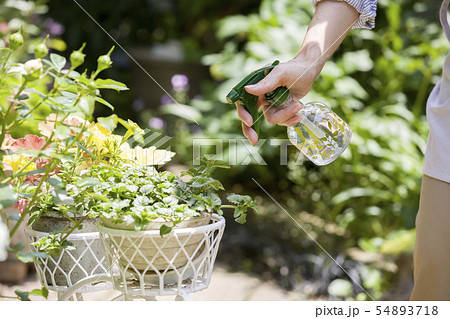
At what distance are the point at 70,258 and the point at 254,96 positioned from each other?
0.45 meters

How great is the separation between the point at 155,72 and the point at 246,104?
146 inches

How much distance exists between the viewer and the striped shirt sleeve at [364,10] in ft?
3.65

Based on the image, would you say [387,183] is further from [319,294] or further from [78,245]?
[78,245]

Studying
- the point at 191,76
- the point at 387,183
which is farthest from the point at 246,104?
the point at 191,76

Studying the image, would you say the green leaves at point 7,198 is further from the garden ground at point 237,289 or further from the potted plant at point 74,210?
the garden ground at point 237,289

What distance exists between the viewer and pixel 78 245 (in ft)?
3.02

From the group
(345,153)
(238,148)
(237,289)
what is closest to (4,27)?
(238,148)

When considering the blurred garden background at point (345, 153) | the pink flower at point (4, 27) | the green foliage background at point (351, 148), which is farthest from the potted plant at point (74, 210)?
the pink flower at point (4, 27)

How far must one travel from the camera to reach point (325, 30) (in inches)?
43.9

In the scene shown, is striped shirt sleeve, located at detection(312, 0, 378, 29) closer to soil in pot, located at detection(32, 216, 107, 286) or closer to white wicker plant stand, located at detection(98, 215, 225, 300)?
white wicker plant stand, located at detection(98, 215, 225, 300)

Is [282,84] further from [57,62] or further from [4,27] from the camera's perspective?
[4,27]

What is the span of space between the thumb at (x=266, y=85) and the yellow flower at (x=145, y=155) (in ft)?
0.61

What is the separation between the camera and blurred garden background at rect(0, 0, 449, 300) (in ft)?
7.86
